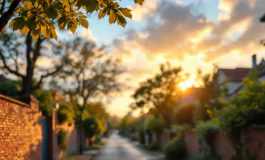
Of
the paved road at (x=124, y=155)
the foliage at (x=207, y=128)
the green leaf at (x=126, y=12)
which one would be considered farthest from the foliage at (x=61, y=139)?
the green leaf at (x=126, y=12)

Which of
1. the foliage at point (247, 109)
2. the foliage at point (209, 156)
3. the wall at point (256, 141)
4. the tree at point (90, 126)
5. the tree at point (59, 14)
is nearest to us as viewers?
the tree at point (59, 14)

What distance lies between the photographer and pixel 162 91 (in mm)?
33688

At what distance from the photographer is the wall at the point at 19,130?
7.96 m

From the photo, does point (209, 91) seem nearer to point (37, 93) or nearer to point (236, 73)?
point (37, 93)

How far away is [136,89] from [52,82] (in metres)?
14.5

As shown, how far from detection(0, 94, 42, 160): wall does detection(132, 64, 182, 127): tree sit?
21.9 meters

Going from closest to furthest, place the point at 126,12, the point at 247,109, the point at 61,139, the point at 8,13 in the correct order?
the point at 126,12
the point at 8,13
the point at 247,109
the point at 61,139

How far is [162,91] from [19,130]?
2523 centimetres

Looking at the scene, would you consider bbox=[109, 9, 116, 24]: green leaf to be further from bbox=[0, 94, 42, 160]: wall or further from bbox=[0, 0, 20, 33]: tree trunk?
bbox=[0, 94, 42, 160]: wall

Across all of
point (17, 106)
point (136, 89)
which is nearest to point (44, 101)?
point (17, 106)

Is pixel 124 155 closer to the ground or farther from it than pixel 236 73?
closer to the ground

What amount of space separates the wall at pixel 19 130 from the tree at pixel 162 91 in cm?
2188

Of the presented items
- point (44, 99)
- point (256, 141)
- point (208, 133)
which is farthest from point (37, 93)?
point (256, 141)

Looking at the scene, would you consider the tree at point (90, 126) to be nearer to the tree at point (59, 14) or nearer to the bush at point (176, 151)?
the bush at point (176, 151)
